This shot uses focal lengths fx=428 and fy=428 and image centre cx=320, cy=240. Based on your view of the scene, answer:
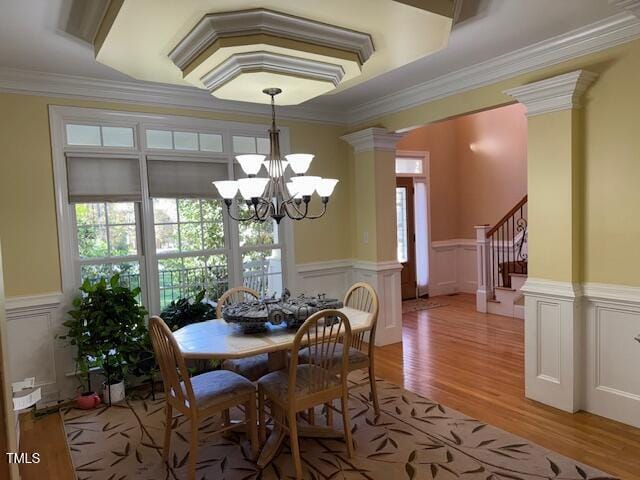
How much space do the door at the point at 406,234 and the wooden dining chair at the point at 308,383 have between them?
4.79m

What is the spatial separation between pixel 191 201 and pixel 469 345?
10.9ft

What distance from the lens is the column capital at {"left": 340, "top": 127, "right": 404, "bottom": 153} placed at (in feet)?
15.0

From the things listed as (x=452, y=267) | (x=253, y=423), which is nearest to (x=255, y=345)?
(x=253, y=423)

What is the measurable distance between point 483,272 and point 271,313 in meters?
4.51

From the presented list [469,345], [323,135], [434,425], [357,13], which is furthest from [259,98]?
[469,345]

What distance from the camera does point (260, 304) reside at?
9.86ft

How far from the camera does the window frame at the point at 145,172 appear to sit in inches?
138

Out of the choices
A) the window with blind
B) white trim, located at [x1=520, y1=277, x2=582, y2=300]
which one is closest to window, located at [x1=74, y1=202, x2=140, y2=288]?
the window with blind

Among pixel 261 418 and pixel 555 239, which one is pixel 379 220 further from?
pixel 261 418

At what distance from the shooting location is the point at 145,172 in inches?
152

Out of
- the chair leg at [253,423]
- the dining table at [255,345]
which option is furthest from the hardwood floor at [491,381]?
the chair leg at [253,423]

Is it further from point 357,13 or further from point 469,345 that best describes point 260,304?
point 469,345

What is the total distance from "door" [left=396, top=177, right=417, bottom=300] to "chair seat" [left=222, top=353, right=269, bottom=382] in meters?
4.62

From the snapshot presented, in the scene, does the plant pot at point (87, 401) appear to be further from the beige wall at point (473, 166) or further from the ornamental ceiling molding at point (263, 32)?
the beige wall at point (473, 166)
